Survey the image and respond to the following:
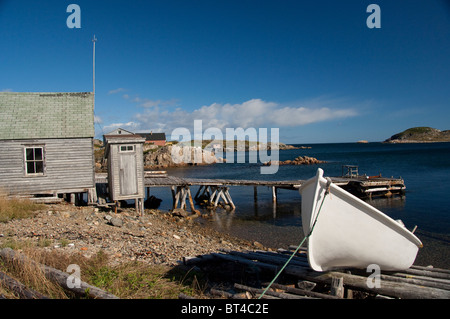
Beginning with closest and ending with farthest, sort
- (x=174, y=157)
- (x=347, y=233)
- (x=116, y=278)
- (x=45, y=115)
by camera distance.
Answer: (x=347, y=233)
(x=116, y=278)
(x=45, y=115)
(x=174, y=157)

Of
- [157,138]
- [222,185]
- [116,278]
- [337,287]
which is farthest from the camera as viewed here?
[157,138]

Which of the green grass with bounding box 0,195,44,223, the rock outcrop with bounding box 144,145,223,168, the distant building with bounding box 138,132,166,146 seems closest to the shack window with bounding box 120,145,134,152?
the green grass with bounding box 0,195,44,223

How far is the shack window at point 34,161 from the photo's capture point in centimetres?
1437

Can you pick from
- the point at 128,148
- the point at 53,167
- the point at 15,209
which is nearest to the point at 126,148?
the point at 128,148

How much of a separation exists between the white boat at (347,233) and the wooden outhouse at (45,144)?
43.7 ft

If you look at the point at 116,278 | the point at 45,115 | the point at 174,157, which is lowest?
the point at 116,278

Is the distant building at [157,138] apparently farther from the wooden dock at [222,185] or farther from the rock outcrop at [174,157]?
the wooden dock at [222,185]

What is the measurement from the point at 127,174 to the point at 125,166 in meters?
0.46

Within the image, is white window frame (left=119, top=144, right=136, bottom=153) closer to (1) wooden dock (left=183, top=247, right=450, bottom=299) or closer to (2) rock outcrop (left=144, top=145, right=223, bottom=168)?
(1) wooden dock (left=183, top=247, right=450, bottom=299)

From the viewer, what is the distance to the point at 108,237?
10117 millimetres

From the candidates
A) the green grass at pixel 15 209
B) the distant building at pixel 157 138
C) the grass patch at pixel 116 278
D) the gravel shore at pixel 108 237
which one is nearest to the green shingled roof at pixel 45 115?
the green grass at pixel 15 209

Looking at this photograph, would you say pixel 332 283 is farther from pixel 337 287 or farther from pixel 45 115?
pixel 45 115
